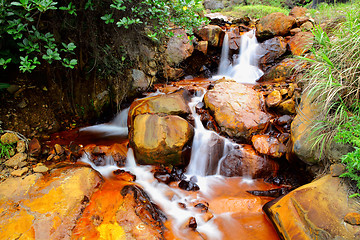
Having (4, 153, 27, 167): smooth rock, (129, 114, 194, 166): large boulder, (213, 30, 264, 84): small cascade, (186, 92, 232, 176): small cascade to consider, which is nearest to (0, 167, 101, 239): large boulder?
(4, 153, 27, 167): smooth rock

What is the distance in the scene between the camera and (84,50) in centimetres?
423

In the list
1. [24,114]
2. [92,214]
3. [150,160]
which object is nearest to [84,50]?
[24,114]

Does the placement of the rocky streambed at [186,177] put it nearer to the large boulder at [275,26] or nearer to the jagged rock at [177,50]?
the jagged rock at [177,50]

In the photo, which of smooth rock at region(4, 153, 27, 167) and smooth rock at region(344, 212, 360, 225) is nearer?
smooth rock at region(344, 212, 360, 225)

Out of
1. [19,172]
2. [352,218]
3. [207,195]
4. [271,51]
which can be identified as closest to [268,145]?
[207,195]

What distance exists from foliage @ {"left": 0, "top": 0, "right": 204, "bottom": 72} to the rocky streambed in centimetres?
141

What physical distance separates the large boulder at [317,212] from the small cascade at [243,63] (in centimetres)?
508

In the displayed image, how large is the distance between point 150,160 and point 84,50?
2.64 m

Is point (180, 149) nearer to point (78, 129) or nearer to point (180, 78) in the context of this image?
point (78, 129)

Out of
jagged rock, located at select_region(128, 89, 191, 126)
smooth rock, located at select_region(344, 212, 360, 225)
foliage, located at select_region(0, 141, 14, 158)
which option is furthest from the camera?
jagged rock, located at select_region(128, 89, 191, 126)

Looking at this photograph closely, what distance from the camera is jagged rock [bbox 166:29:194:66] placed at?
738 centimetres

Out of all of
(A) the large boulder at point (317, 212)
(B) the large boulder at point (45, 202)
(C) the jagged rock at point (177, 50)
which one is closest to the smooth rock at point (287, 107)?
(A) the large boulder at point (317, 212)

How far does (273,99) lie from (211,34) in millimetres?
4377

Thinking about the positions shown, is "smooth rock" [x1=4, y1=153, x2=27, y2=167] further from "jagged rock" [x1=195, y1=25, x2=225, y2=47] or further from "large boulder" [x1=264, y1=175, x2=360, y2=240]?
"jagged rock" [x1=195, y1=25, x2=225, y2=47]
